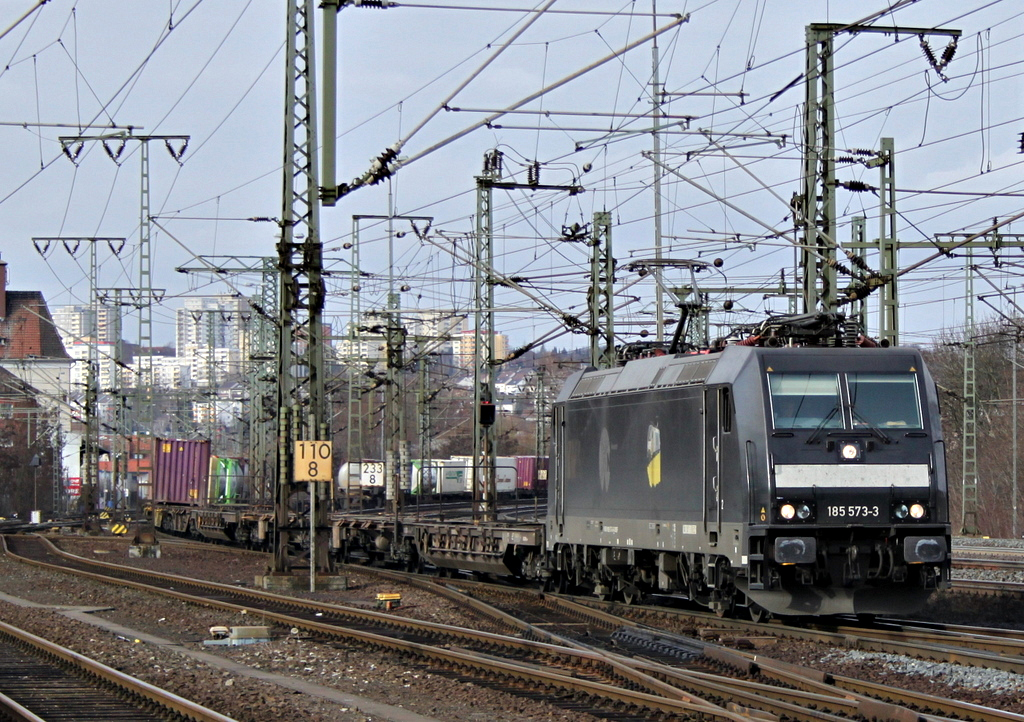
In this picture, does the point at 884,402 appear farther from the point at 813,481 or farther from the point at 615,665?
the point at 615,665

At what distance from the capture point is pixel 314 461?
23.0 m

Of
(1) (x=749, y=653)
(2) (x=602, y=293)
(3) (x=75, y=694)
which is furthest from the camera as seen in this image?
(2) (x=602, y=293)

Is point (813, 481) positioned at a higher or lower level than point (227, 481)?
higher

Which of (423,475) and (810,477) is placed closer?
(810,477)

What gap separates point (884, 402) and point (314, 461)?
409 inches

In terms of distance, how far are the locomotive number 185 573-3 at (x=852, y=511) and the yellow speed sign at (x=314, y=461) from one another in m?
9.87

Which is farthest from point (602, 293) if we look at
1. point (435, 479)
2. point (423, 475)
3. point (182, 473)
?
point (435, 479)

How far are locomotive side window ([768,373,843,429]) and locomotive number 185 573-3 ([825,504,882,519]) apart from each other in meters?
0.94

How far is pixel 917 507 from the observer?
1597 cm

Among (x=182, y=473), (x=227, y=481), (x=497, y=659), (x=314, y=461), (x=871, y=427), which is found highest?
(x=871, y=427)

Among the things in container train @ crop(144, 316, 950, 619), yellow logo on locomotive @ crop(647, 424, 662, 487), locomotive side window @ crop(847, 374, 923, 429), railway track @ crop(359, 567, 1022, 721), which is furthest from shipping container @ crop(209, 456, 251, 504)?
locomotive side window @ crop(847, 374, 923, 429)

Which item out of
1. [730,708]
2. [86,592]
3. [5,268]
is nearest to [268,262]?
[86,592]

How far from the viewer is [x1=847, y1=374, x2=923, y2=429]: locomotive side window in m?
16.2

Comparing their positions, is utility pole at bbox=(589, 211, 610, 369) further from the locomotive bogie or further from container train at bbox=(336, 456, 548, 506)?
container train at bbox=(336, 456, 548, 506)
